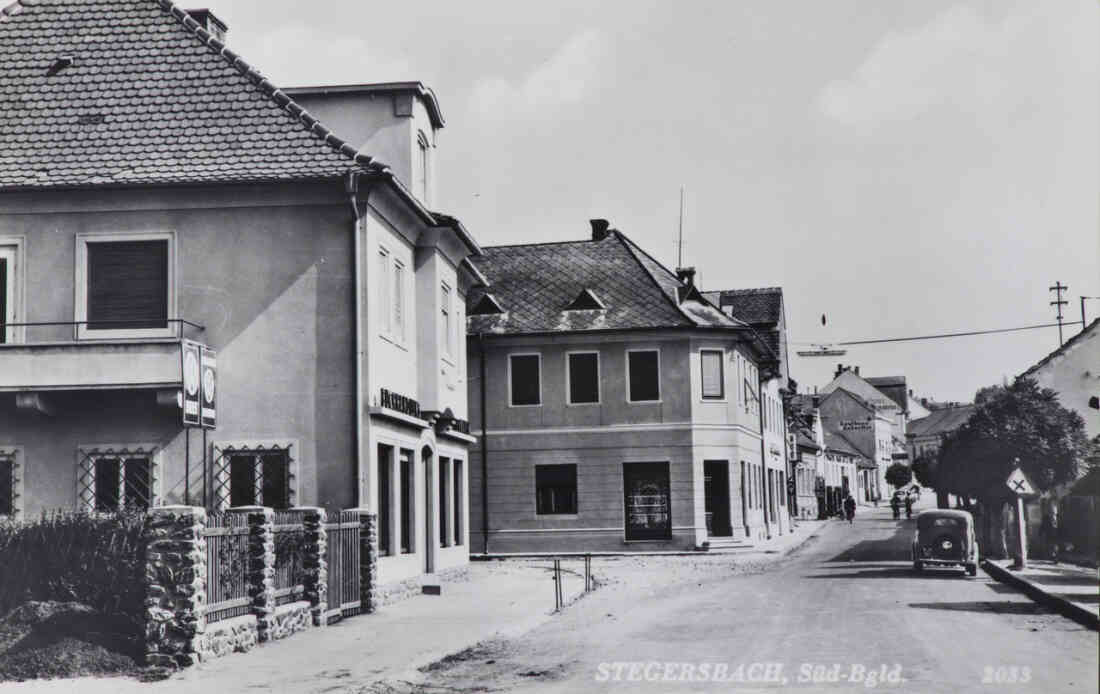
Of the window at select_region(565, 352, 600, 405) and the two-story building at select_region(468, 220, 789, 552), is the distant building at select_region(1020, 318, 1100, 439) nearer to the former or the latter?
the two-story building at select_region(468, 220, 789, 552)

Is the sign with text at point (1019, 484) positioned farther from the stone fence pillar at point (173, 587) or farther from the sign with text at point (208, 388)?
the stone fence pillar at point (173, 587)

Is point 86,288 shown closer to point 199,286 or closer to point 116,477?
point 199,286

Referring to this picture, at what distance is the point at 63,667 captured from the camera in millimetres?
12281

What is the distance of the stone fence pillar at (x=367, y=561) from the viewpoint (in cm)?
1927

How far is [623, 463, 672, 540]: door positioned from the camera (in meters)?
39.7

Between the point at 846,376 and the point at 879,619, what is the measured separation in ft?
390

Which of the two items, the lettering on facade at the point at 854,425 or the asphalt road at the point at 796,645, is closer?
the asphalt road at the point at 796,645

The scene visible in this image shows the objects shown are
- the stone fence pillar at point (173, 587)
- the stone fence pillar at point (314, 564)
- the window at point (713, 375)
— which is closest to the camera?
the stone fence pillar at point (173, 587)

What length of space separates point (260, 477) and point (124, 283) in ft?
12.2

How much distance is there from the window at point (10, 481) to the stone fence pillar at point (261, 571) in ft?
20.8

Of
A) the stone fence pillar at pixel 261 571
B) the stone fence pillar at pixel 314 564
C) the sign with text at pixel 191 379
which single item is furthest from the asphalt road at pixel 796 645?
the sign with text at pixel 191 379

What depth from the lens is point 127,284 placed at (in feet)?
66.1

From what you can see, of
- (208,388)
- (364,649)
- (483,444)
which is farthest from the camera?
(483,444)

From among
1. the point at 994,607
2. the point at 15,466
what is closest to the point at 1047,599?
the point at 994,607
